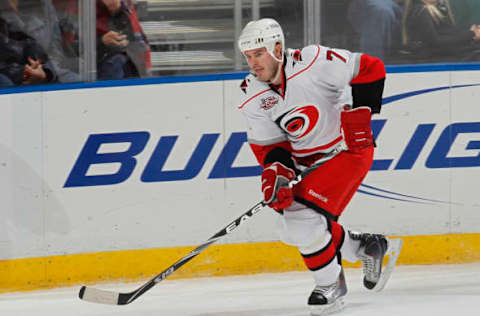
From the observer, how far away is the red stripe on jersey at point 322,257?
9.69 feet

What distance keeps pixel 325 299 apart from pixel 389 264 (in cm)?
46

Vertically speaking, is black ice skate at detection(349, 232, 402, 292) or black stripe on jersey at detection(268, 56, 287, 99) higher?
black stripe on jersey at detection(268, 56, 287, 99)

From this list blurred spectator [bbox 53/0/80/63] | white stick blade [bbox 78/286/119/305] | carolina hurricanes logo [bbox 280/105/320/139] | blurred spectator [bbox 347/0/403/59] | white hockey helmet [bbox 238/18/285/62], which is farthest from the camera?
blurred spectator [bbox 347/0/403/59]

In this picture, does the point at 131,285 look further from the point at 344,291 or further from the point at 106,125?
the point at 344,291

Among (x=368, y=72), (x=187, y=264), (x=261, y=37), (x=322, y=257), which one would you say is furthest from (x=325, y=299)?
(x=187, y=264)

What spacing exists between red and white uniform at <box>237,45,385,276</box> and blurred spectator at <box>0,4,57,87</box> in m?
1.32

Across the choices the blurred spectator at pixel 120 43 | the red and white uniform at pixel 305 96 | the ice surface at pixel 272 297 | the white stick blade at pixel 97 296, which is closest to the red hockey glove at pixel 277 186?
the red and white uniform at pixel 305 96

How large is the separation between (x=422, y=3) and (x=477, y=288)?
58.6 inches

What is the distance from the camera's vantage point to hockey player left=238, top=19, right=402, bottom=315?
290cm

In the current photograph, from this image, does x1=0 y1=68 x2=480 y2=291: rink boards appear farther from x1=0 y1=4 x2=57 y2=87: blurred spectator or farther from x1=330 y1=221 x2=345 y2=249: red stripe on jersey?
x1=330 y1=221 x2=345 y2=249: red stripe on jersey

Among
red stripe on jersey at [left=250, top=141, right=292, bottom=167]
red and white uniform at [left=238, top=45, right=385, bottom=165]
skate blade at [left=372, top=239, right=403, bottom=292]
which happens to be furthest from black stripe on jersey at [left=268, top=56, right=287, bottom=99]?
skate blade at [left=372, top=239, right=403, bottom=292]

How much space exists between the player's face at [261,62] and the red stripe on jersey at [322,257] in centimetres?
64

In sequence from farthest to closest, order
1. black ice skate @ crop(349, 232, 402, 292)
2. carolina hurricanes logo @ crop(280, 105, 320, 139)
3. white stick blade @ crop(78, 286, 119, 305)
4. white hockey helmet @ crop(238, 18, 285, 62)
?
black ice skate @ crop(349, 232, 402, 292), white stick blade @ crop(78, 286, 119, 305), carolina hurricanes logo @ crop(280, 105, 320, 139), white hockey helmet @ crop(238, 18, 285, 62)

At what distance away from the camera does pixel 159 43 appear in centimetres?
405
